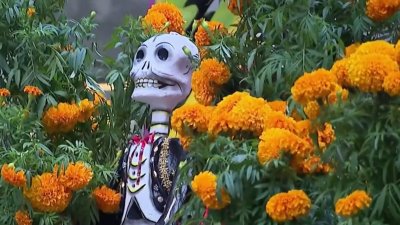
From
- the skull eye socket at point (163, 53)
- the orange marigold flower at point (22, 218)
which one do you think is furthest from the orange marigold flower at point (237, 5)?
the orange marigold flower at point (22, 218)

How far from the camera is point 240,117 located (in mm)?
2137

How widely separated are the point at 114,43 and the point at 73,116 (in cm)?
37

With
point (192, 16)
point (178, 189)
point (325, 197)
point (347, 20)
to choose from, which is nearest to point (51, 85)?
point (178, 189)

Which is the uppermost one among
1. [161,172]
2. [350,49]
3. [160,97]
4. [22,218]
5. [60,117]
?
[350,49]

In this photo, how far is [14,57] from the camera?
3.15 meters

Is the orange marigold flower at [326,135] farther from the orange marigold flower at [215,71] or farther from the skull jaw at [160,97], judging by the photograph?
the skull jaw at [160,97]

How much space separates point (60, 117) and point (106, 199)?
1.16ft

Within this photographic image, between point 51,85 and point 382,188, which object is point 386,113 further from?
point 51,85

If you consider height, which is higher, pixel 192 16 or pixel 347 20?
pixel 347 20

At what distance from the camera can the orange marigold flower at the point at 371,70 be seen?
1.82m

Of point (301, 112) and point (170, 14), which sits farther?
point (170, 14)

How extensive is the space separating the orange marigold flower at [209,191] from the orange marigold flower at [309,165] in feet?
0.61

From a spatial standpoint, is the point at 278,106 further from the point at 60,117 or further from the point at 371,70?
the point at 60,117

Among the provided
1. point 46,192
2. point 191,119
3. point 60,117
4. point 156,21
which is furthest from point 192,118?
point 156,21
